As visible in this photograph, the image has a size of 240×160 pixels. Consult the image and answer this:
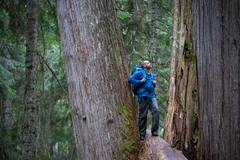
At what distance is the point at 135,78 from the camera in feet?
14.1

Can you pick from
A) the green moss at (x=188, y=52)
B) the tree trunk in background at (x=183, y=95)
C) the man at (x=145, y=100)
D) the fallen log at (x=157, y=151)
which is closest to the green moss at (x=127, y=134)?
the fallen log at (x=157, y=151)

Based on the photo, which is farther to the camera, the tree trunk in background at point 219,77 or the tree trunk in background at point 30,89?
the tree trunk in background at point 30,89

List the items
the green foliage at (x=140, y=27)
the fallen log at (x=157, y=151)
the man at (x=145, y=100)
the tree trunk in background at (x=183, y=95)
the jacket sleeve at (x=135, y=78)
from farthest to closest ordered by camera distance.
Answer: the green foliage at (x=140, y=27), the man at (x=145, y=100), the jacket sleeve at (x=135, y=78), the tree trunk in background at (x=183, y=95), the fallen log at (x=157, y=151)

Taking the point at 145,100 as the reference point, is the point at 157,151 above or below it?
below

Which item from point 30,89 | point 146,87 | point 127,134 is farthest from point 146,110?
point 30,89

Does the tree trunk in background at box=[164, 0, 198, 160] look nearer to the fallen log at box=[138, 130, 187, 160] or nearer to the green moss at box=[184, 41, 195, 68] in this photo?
the green moss at box=[184, 41, 195, 68]

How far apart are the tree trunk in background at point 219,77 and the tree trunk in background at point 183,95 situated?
→ 52 centimetres

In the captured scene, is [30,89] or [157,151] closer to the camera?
[157,151]

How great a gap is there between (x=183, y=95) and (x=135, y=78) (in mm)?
728

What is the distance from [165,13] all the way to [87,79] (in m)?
8.26

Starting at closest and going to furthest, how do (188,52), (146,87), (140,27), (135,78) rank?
(188,52) < (135,78) < (146,87) < (140,27)

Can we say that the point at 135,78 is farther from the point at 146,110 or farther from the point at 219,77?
the point at 219,77

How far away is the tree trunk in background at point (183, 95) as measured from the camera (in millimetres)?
3881

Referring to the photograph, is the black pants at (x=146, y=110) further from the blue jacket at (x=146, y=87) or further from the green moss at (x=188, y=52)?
the green moss at (x=188, y=52)
